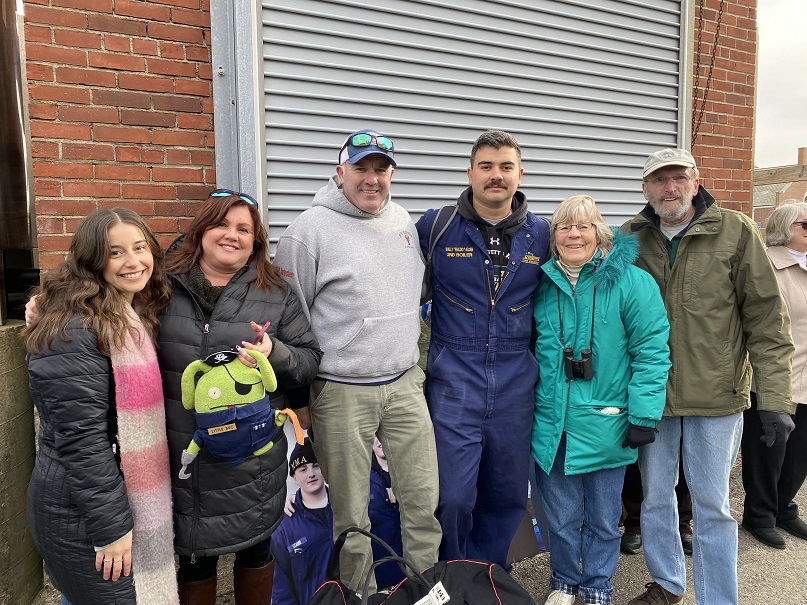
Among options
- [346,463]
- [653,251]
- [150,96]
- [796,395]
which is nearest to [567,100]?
[653,251]

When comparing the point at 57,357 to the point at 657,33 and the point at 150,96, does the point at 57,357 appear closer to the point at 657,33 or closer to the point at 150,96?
the point at 150,96

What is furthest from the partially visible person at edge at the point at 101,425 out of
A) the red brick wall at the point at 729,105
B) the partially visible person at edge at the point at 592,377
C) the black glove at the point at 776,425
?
the red brick wall at the point at 729,105

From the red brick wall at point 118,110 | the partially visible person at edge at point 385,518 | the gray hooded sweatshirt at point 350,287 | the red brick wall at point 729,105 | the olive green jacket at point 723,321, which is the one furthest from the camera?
the red brick wall at point 729,105

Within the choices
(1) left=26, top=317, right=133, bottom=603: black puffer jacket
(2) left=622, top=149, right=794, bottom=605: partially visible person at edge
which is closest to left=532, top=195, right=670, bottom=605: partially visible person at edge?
(2) left=622, top=149, right=794, bottom=605: partially visible person at edge

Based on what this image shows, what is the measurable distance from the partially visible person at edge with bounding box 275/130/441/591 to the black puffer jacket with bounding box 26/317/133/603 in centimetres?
91

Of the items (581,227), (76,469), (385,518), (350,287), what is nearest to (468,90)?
(581,227)

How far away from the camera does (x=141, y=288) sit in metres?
1.99

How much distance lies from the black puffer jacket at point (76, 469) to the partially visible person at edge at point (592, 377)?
1913 millimetres

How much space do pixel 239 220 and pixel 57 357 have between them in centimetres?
81

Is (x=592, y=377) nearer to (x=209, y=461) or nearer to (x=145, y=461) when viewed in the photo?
(x=209, y=461)

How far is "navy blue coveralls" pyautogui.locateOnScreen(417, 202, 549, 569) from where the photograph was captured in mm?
2654

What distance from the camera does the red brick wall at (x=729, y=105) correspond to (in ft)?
16.2

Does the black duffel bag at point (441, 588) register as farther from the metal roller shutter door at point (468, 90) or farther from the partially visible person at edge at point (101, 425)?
the metal roller shutter door at point (468, 90)

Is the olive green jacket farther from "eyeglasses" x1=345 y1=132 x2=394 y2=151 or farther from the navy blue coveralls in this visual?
"eyeglasses" x1=345 y1=132 x2=394 y2=151
